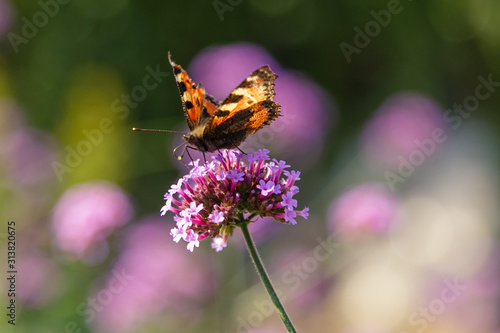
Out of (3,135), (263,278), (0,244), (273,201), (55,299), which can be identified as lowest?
(263,278)

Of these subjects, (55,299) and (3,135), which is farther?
(3,135)

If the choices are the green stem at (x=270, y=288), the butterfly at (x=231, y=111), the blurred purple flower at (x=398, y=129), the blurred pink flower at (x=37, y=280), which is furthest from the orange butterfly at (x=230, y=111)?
the blurred purple flower at (x=398, y=129)

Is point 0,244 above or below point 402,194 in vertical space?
above

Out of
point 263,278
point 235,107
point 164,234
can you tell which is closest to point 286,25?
point 164,234

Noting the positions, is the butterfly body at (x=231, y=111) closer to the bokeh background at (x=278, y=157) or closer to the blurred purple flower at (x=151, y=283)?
the bokeh background at (x=278, y=157)

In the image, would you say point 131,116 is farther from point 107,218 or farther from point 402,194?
point 402,194

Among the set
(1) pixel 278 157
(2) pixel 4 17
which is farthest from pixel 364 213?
(2) pixel 4 17

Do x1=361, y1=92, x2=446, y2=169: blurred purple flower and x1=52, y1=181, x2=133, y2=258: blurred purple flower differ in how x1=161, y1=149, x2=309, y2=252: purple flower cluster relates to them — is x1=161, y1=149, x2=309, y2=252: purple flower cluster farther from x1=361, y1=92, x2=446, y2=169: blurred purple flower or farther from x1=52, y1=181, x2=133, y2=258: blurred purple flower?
x1=361, y1=92, x2=446, y2=169: blurred purple flower
